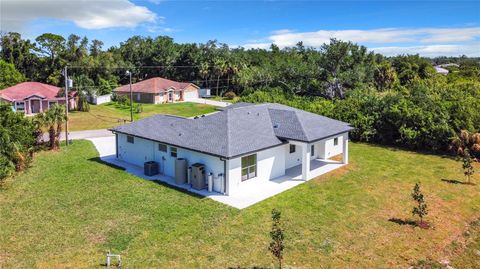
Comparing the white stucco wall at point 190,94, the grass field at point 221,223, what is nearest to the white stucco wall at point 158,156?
the grass field at point 221,223

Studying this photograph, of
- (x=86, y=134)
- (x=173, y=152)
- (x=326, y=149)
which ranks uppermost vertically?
(x=173, y=152)

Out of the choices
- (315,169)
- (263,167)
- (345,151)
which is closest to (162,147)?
(263,167)

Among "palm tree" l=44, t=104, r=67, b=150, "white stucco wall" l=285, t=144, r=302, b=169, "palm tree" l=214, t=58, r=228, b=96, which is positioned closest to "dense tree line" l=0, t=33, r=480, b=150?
"palm tree" l=214, t=58, r=228, b=96

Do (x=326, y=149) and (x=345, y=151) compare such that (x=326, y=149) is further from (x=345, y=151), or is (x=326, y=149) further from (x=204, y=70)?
(x=204, y=70)

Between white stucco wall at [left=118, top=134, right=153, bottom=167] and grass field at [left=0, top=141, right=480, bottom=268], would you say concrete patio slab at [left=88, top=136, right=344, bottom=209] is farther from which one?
grass field at [left=0, top=141, right=480, bottom=268]

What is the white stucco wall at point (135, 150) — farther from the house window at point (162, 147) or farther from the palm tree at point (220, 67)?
the palm tree at point (220, 67)

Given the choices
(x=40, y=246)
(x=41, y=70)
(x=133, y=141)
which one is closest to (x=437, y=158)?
(x=133, y=141)
